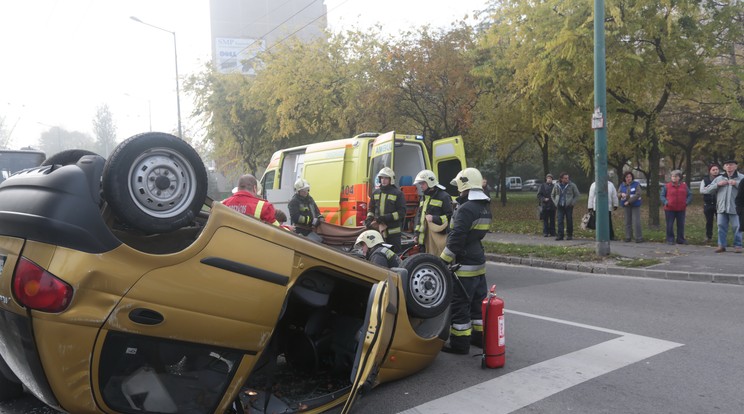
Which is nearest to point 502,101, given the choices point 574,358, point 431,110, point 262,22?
point 431,110

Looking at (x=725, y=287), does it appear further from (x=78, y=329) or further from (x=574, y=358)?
(x=78, y=329)

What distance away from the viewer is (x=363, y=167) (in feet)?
31.8

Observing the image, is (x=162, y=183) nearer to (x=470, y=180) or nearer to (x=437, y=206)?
(x=470, y=180)

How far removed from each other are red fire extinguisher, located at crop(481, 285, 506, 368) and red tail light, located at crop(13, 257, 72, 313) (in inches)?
129

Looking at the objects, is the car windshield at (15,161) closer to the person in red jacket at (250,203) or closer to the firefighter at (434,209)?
the person in red jacket at (250,203)

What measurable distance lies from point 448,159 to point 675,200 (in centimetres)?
524

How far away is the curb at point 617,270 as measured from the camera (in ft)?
28.6

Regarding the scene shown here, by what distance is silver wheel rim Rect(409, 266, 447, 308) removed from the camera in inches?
172

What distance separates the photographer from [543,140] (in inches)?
1094

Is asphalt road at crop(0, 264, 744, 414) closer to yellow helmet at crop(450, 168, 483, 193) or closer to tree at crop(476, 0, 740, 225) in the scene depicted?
yellow helmet at crop(450, 168, 483, 193)

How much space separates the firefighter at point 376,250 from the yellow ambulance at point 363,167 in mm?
3465

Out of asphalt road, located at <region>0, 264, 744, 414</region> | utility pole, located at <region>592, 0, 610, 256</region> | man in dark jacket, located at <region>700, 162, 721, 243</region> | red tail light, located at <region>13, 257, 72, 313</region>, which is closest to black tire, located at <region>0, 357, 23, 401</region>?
asphalt road, located at <region>0, 264, 744, 414</region>

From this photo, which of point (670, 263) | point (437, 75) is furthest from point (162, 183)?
point (437, 75)

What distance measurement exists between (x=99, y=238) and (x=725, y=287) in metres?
8.68
